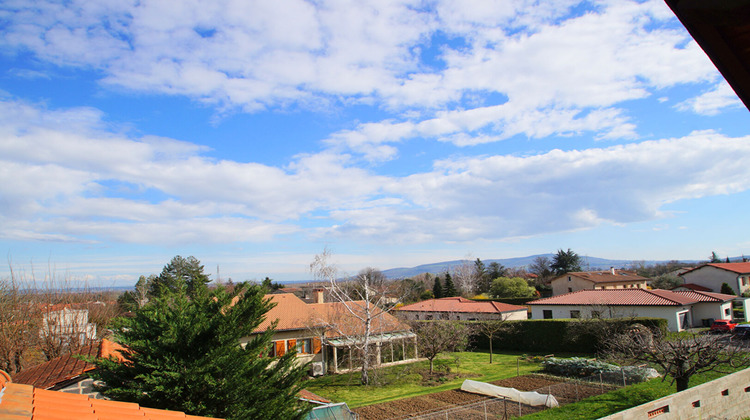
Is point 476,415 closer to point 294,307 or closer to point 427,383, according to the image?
point 427,383

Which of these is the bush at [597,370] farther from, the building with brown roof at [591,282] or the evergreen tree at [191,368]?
the building with brown roof at [591,282]

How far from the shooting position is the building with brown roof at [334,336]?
24453 millimetres

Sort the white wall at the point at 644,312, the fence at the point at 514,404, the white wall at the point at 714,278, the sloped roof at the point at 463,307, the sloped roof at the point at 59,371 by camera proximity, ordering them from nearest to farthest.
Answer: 1. the sloped roof at the point at 59,371
2. the fence at the point at 514,404
3. the white wall at the point at 644,312
4. the sloped roof at the point at 463,307
5. the white wall at the point at 714,278

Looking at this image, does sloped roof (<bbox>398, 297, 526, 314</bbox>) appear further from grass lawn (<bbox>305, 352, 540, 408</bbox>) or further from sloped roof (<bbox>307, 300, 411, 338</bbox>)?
sloped roof (<bbox>307, 300, 411, 338</bbox>)

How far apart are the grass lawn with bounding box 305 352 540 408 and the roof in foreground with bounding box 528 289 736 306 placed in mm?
10009

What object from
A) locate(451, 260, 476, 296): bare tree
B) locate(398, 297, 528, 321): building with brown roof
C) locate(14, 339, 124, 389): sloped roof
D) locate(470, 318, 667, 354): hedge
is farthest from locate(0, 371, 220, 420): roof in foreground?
locate(451, 260, 476, 296): bare tree

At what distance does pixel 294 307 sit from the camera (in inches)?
1124

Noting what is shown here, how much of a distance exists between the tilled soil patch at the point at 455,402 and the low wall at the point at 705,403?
175 inches

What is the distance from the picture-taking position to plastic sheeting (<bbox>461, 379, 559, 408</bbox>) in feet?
52.5

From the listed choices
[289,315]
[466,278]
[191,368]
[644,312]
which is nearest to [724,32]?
[191,368]

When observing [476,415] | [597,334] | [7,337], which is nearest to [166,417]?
[476,415]

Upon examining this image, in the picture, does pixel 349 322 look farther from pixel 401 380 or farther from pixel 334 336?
pixel 401 380

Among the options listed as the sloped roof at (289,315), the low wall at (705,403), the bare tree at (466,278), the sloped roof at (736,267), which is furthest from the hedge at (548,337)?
the sloped roof at (736,267)

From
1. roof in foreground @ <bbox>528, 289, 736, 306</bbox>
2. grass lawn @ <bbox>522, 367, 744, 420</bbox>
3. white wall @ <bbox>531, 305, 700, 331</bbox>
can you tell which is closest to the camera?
grass lawn @ <bbox>522, 367, 744, 420</bbox>
